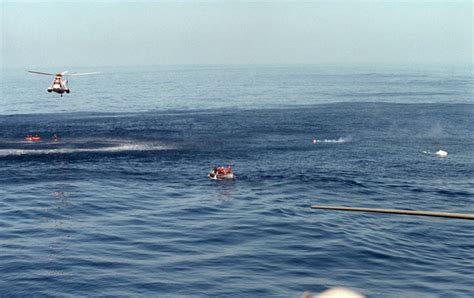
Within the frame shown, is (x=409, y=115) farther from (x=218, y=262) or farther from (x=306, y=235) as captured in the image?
(x=218, y=262)

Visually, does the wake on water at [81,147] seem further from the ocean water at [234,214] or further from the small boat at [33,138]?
the small boat at [33,138]

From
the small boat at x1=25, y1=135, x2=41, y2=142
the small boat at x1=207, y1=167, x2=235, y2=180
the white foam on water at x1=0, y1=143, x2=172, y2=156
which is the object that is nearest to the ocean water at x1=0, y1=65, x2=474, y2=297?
the white foam on water at x1=0, y1=143, x2=172, y2=156

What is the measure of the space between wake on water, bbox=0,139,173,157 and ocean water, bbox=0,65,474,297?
0.49 metres

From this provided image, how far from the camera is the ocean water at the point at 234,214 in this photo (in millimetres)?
62375

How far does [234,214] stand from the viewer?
8706cm

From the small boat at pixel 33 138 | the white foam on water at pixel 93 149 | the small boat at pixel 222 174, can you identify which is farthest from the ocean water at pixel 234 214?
the small boat at pixel 33 138

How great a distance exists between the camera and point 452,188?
3947 inches

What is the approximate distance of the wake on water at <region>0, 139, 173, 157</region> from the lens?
133 m

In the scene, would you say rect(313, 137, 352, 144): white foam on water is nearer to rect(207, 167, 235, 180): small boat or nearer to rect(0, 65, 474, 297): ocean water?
rect(0, 65, 474, 297): ocean water

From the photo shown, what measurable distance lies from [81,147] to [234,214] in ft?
210

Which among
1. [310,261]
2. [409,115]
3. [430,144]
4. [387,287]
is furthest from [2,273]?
[409,115]

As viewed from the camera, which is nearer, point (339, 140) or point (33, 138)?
point (339, 140)

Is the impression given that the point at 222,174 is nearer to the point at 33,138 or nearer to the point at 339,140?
the point at 339,140

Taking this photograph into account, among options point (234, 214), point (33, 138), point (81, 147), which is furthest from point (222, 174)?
point (33, 138)
